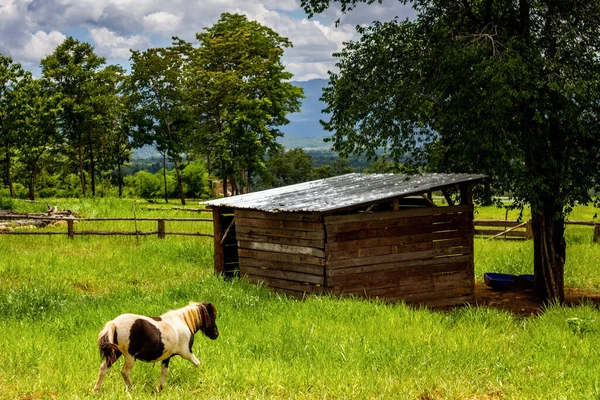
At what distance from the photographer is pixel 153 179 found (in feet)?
235

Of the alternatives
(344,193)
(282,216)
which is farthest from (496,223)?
(282,216)

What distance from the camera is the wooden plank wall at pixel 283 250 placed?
12484 mm

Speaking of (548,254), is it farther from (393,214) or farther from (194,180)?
(194,180)

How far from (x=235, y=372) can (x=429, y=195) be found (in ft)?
26.6

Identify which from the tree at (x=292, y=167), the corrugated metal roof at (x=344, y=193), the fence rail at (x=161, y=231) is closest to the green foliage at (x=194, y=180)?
the tree at (x=292, y=167)

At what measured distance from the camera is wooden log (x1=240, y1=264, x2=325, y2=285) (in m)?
12.5

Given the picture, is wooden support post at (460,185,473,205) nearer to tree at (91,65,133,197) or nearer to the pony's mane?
the pony's mane

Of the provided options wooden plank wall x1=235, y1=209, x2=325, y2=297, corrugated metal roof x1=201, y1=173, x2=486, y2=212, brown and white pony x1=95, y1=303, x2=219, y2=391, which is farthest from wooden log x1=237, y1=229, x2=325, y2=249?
brown and white pony x1=95, y1=303, x2=219, y2=391

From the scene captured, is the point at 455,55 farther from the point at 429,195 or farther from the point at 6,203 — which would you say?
the point at 6,203

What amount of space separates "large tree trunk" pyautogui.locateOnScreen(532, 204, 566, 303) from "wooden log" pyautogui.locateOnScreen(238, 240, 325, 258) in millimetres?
5576

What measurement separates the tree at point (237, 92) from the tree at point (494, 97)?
26.5m

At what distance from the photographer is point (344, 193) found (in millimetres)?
13406

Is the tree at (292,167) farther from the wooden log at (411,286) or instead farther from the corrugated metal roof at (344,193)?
the wooden log at (411,286)

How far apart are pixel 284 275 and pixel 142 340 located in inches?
298
